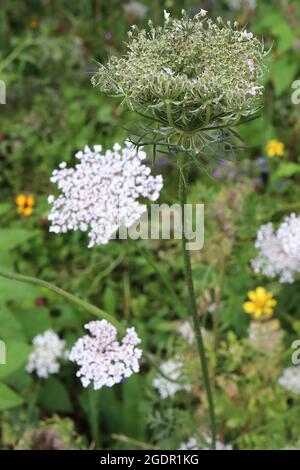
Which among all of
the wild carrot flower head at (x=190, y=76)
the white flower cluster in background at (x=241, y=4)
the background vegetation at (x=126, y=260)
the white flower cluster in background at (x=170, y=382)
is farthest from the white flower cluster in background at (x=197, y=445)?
the white flower cluster in background at (x=241, y=4)

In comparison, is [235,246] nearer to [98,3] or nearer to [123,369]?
[123,369]

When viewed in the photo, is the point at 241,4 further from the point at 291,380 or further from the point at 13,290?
the point at 13,290

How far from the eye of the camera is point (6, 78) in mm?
3068

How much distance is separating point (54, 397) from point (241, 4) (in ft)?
6.42

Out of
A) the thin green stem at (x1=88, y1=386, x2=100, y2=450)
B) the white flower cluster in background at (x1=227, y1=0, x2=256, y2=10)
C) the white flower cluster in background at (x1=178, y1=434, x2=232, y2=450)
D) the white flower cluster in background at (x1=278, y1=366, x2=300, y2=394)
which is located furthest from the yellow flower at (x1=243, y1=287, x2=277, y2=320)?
the white flower cluster in background at (x1=227, y1=0, x2=256, y2=10)

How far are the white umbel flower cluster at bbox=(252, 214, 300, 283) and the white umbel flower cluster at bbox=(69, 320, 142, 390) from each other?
0.61 meters

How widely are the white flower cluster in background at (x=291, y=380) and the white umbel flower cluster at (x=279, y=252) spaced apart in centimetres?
27

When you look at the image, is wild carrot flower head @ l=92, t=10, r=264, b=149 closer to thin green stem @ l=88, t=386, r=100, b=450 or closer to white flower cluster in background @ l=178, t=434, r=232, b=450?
white flower cluster in background @ l=178, t=434, r=232, b=450

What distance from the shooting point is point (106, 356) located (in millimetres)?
1327

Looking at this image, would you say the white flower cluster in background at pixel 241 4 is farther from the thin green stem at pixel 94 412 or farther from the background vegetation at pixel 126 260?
the thin green stem at pixel 94 412

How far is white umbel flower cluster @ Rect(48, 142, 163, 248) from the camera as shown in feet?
4.52

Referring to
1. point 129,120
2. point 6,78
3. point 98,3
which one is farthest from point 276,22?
point 6,78

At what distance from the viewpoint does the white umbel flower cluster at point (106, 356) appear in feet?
4.27

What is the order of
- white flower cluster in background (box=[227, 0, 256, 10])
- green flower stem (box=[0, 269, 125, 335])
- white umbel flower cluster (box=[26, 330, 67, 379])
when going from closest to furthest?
green flower stem (box=[0, 269, 125, 335]) → white umbel flower cluster (box=[26, 330, 67, 379]) → white flower cluster in background (box=[227, 0, 256, 10])
